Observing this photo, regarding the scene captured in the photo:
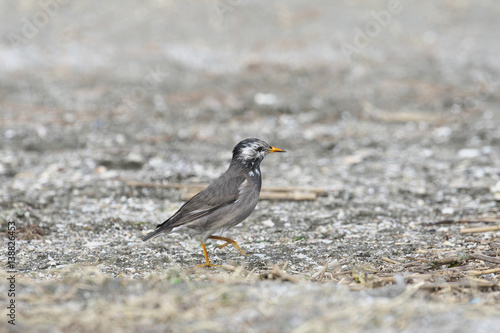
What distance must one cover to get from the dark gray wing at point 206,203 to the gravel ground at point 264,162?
409mm

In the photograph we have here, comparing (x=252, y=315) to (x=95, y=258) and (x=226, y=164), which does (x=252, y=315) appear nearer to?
(x=95, y=258)

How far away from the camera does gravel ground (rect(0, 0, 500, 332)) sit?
13.1 ft

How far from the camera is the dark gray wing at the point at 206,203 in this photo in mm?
5841

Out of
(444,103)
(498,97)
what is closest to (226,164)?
(444,103)

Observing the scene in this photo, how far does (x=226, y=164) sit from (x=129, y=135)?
85.7 inches

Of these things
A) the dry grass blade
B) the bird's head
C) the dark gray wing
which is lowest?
the dry grass blade

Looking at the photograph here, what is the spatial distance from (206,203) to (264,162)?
3708 millimetres

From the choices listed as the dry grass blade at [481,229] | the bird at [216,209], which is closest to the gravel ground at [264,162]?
the dry grass blade at [481,229]

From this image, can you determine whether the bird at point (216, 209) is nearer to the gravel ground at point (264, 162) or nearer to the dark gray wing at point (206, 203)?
the dark gray wing at point (206, 203)

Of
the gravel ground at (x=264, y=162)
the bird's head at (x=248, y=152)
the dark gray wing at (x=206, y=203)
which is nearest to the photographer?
the gravel ground at (x=264, y=162)

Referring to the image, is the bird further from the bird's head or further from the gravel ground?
the gravel ground

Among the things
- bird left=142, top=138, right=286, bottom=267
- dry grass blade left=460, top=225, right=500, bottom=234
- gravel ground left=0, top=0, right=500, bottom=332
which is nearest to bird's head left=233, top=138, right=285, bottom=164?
bird left=142, top=138, right=286, bottom=267

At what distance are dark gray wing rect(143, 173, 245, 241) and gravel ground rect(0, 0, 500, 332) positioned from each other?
16.1 inches

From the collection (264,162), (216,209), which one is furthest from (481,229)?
(264,162)
